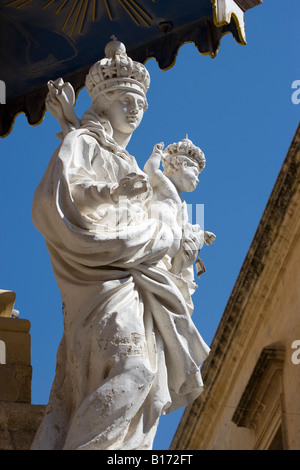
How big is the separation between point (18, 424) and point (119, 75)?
2207 mm

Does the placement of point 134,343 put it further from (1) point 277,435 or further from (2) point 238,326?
(2) point 238,326

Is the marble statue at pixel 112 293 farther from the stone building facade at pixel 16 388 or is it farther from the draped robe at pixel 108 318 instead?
the stone building facade at pixel 16 388

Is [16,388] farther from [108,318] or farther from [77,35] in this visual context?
[77,35]

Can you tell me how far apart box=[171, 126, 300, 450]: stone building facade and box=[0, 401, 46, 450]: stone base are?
309 inches

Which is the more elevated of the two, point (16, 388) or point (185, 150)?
point (185, 150)

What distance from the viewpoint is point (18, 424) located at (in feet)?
25.1

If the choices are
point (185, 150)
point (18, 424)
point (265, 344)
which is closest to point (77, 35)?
point (185, 150)

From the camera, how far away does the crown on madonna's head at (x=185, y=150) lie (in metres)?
7.93

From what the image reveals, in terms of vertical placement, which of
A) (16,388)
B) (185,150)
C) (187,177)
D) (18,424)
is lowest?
(18,424)

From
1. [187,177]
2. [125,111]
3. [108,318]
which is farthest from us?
[187,177]

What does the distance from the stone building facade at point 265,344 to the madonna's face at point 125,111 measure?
820 cm

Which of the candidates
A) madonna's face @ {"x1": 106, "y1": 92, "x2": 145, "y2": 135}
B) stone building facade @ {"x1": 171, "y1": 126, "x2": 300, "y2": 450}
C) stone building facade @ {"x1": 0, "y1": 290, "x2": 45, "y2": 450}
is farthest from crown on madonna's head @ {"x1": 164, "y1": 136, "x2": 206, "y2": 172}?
stone building facade @ {"x1": 171, "y1": 126, "x2": 300, "y2": 450}

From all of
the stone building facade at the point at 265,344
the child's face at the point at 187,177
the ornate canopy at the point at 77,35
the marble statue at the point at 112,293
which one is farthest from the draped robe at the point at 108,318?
the stone building facade at the point at 265,344
